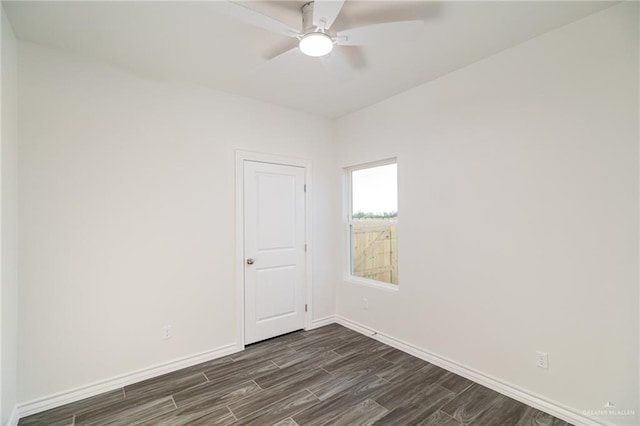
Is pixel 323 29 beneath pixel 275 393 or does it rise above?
above

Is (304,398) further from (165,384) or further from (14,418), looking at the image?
(14,418)

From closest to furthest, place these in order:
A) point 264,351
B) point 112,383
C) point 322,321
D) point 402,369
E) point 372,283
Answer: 1. point 112,383
2. point 402,369
3. point 264,351
4. point 372,283
5. point 322,321

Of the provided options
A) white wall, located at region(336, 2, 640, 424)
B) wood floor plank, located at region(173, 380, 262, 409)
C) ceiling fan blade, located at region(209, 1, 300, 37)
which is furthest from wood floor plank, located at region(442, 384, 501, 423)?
ceiling fan blade, located at region(209, 1, 300, 37)

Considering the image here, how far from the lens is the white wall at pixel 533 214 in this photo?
1.82 meters

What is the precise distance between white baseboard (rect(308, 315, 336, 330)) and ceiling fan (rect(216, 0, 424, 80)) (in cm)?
299

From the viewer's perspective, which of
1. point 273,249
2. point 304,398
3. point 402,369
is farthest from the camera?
point 273,249

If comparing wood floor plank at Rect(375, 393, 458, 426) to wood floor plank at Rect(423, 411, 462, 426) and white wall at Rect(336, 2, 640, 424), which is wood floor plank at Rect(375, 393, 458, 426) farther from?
white wall at Rect(336, 2, 640, 424)

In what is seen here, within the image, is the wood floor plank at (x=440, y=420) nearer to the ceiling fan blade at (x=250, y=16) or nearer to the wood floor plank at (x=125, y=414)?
the wood floor plank at (x=125, y=414)

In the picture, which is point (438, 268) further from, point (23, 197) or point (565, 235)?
point (23, 197)

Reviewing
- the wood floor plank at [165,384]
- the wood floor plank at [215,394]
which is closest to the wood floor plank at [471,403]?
the wood floor plank at [215,394]

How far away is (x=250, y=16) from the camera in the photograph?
63.4 inches

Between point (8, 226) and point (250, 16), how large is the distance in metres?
2.03

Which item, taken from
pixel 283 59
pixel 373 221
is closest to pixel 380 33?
pixel 283 59

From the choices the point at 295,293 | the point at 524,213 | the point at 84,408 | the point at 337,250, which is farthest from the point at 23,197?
the point at 524,213
